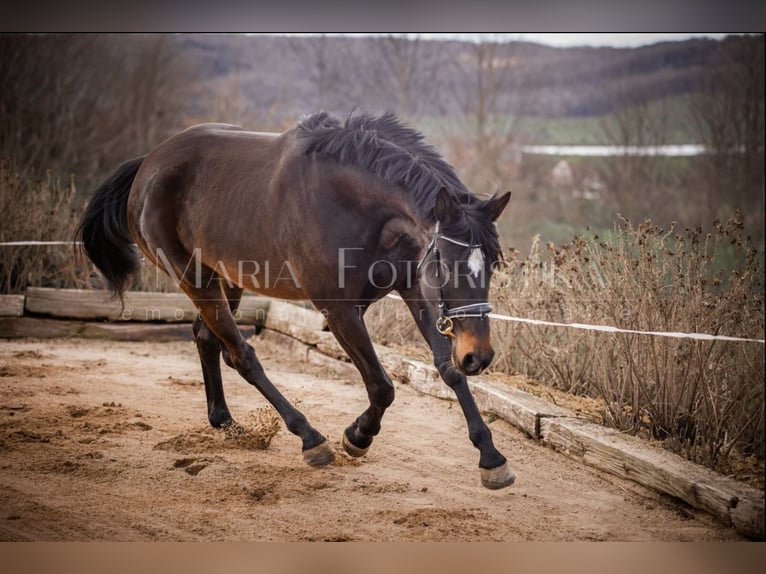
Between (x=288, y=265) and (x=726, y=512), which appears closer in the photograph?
(x=726, y=512)

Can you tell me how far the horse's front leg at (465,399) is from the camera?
2.82 metres

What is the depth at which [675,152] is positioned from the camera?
722cm

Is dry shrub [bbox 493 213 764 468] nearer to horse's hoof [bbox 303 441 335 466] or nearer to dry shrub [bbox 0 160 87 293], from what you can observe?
horse's hoof [bbox 303 441 335 466]

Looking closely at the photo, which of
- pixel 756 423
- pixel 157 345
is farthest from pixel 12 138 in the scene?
pixel 756 423

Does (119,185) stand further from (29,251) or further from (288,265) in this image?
(29,251)

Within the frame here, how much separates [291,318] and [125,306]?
133 centimetres

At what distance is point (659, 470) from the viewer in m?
2.73

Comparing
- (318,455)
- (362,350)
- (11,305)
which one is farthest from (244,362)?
(11,305)

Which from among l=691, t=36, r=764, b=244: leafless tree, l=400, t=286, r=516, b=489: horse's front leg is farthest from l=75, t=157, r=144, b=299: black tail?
l=691, t=36, r=764, b=244: leafless tree

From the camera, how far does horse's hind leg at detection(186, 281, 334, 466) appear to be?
10.4 ft

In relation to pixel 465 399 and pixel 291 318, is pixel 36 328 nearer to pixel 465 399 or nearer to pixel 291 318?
pixel 291 318

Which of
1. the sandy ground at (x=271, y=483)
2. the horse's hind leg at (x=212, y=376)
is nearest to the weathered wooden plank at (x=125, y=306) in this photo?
the sandy ground at (x=271, y=483)

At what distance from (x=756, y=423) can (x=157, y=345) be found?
4.19 metres

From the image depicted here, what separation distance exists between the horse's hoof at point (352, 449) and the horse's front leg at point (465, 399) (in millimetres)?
514
